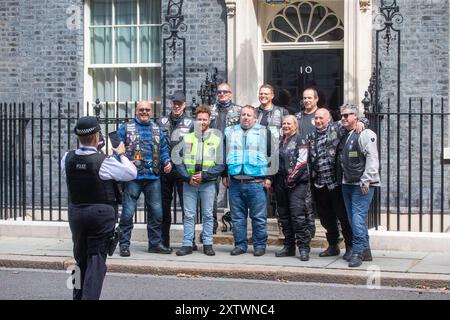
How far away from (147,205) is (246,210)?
4.07ft

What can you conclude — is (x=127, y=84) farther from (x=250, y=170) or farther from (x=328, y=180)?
(x=328, y=180)

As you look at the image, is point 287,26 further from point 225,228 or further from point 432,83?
point 225,228

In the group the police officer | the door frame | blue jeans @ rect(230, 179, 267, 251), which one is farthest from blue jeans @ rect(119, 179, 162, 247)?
the door frame

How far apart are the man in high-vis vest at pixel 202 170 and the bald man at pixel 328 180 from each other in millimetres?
1174

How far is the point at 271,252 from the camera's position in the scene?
11523mm

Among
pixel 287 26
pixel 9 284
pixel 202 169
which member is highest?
pixel 287 26

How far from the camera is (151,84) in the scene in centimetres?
1474

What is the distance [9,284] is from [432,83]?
6.65 meters

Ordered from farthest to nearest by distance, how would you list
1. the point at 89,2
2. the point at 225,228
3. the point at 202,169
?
1. the point at 89,2
2. the point at 225,228
3. the point at 202,169

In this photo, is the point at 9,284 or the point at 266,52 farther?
the point at 266,52

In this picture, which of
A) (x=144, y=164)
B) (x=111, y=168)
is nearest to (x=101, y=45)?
(x=144, y=164)

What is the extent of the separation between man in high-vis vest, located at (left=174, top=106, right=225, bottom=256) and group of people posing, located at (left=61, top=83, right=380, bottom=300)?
1 cm

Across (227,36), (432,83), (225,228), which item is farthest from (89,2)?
(432,83)

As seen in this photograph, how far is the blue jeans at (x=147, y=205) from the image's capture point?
11320 millimetres
